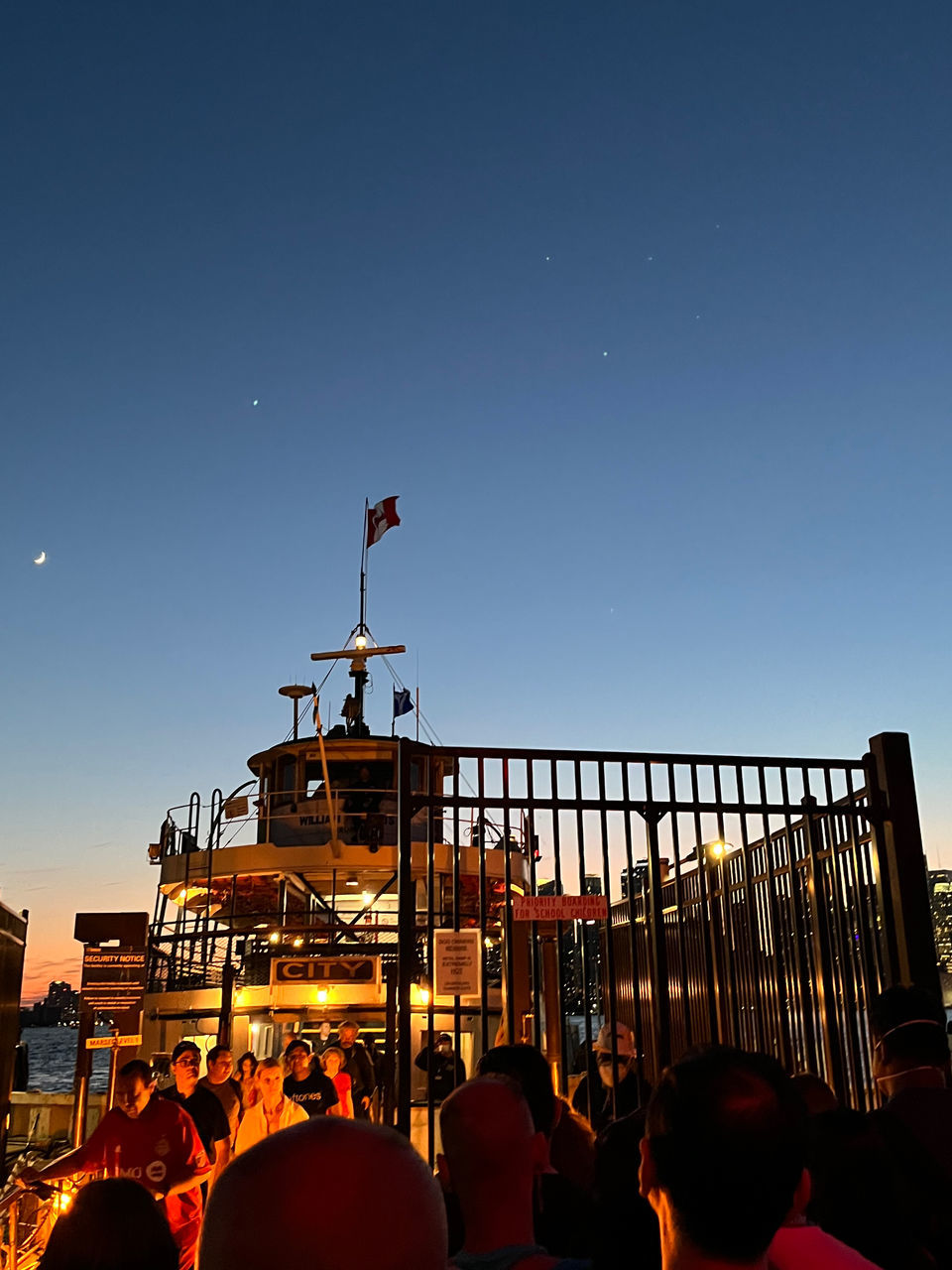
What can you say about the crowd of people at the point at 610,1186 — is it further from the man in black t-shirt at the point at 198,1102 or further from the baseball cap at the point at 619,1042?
the man in black t-shirt at the point at 198,1102

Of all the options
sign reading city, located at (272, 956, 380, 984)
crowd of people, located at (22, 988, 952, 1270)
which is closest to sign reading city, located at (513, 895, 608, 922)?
crowd of people, located at (22, 988, 952, 1270)

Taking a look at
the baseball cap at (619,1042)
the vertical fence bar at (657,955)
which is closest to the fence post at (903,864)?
the vertical fence bar at (657,955)

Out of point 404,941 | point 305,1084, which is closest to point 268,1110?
point 305,1084

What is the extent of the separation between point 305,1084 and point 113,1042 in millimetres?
2649

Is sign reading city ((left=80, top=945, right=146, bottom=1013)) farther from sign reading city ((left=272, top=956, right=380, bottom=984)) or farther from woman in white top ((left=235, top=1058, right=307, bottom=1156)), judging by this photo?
woman in white top ((left=235, top=1058, right=307, bottom=1156))

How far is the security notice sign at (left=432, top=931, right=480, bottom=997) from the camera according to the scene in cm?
635

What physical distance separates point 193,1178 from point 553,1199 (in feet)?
13.8

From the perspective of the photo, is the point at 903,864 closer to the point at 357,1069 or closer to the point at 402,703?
the point at 357,1069

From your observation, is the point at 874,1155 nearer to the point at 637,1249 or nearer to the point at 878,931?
the point at 637,1249

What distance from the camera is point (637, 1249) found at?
2.40 meters

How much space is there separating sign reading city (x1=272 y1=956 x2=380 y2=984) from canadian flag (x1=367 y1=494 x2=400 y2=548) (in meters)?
11.9

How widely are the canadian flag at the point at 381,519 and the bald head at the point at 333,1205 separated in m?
23.6

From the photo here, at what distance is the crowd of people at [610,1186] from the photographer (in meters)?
1.13

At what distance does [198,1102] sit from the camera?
27.3 feet
